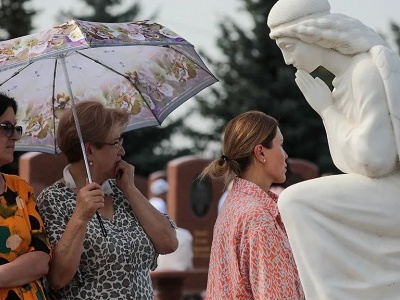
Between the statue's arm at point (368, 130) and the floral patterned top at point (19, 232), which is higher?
the statue's arm at point (368, 130)

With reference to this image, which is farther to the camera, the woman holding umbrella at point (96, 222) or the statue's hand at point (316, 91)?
the woman holding umbrella at point (96, 222)

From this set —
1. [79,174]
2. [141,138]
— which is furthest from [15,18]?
[79,174]

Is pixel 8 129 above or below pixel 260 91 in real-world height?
above

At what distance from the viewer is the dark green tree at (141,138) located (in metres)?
37.3

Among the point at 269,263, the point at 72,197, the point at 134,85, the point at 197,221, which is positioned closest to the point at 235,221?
the point at 269,263

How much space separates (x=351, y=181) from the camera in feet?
16.6

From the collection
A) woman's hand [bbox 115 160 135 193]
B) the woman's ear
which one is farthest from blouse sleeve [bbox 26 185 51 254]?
the woman's ear

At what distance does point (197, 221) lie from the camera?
22.8 metres

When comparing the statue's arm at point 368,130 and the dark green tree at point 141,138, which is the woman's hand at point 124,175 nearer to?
the statue's arm at point 368,130

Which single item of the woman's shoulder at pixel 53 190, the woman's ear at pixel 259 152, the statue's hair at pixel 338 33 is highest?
the statue's hair at pixel 338 33

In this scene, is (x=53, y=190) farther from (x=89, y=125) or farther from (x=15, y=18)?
(x=15, y=18)

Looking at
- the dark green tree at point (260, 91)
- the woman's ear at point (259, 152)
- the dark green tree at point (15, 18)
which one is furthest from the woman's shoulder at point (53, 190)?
the dark green tree at point (15, 18)

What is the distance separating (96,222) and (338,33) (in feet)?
4.93

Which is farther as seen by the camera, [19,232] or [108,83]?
[108,83]
